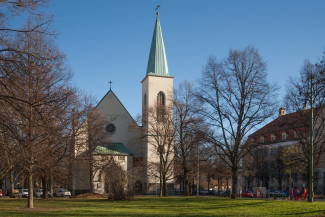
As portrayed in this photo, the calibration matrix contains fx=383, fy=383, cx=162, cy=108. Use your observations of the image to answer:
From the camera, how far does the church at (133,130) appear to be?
53594 millimetres

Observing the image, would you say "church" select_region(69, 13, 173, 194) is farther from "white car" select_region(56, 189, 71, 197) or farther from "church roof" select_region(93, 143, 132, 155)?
"white car" select_region(56, 189, 71, 197)

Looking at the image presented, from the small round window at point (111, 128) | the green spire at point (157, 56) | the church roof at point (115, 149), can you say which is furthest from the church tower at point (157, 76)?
the church roof at point (115, 149)

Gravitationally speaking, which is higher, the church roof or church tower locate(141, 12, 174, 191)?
church tower locate(141, 12, 174, 191)

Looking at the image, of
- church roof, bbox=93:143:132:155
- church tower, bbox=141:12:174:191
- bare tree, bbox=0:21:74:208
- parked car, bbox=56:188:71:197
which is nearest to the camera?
bare tree, bbox=0:21:74:208

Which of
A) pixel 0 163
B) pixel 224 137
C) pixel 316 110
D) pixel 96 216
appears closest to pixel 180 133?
pixel 224 137

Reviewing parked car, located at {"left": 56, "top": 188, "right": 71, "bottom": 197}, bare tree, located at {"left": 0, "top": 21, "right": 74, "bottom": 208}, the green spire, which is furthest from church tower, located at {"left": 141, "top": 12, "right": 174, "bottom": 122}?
bare tree, located at {"left": 0, "top": 21, "right": 74, "bottom": 208}

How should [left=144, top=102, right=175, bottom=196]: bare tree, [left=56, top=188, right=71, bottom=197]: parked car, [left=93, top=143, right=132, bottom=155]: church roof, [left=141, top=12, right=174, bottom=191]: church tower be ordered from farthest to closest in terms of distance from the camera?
[left=141, top=12, right=174, bottom=191]: church tower → [left=93, top=143, right=132, bottom=155]: church roof → [left=56, top=188, right=71, bottom=197]: parked car → [left=144, top=102, right=175, bottom=196]: bare tree

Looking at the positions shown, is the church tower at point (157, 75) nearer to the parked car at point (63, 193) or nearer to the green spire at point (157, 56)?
the green spire at point (157, 56)

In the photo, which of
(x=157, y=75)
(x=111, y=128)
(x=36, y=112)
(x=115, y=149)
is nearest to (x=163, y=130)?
(x=115, y=149)

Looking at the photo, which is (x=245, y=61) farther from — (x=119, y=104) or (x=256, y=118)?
(x=119, y=104)

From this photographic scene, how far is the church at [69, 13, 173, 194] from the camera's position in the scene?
53594mm

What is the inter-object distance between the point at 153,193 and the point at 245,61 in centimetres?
3097

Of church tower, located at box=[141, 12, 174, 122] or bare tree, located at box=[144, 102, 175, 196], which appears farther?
church tower, located at box=[141, 12, 174, 122]

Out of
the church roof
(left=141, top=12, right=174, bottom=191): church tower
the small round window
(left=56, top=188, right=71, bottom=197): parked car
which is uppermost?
(left=141, top=12, right=174, bottom=191): church tower
